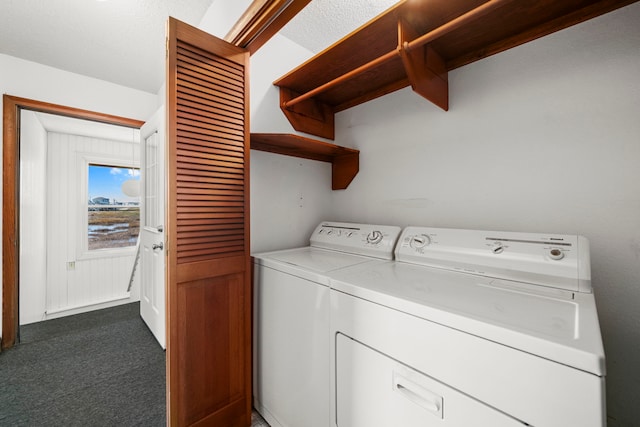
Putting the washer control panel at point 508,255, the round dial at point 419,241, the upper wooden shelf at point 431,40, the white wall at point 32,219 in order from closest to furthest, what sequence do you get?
the washer control panel at point 508,255 → the upper wooden shelf at point 431,40 → the round dial at point 419,241 → the white wall at point 32,219

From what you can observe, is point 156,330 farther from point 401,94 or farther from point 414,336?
point 401,94

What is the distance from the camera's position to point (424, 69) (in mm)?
1316

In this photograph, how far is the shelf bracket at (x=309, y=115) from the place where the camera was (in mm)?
1862

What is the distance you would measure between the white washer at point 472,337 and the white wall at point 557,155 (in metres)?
0.24

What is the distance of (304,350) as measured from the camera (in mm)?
1223

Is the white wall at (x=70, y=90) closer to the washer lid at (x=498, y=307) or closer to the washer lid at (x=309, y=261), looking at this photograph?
the washer lid at (x=309, y=261)

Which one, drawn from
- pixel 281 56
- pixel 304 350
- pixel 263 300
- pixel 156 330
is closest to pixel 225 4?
pixel 281 56

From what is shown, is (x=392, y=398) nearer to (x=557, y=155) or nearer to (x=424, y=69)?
(x=557, y=155)

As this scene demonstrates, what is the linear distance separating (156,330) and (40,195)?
7.01 ft

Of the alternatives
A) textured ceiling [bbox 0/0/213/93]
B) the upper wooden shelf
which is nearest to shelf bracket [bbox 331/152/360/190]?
the upper wooden shelf

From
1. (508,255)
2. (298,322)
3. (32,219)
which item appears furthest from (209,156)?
(32,219)

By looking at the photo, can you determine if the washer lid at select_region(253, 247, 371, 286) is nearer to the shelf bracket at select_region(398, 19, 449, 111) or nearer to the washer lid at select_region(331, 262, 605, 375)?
the washer lid at select_region(331, 262, 605, 375)

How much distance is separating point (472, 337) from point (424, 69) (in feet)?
4.03

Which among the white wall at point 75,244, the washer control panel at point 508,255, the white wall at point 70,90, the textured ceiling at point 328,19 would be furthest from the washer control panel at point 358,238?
the white wall at point 75,244
